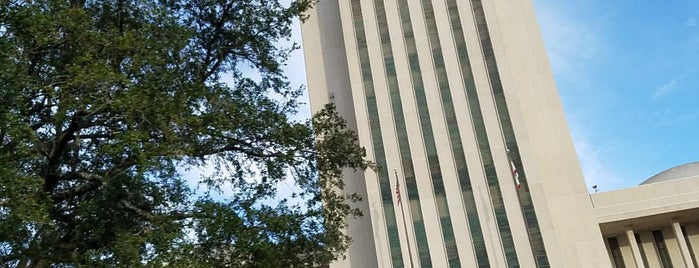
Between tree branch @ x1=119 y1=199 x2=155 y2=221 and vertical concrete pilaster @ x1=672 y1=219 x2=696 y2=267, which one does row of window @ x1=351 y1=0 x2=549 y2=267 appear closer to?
vertical concrete pilaster @ x1=672 y1=219 x2=696 y2=267

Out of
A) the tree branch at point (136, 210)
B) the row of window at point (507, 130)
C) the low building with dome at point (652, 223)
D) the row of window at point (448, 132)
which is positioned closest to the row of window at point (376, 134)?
the row of window at point (448, 132)

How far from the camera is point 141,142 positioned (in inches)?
406

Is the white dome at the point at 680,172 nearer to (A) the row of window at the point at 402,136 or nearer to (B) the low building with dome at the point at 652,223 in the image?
(B) the low building with dome at the point at 652,223

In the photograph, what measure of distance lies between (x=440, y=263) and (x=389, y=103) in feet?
36.0

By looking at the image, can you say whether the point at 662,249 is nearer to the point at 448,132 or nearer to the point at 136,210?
the point at 448,132

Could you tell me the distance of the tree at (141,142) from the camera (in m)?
9.78

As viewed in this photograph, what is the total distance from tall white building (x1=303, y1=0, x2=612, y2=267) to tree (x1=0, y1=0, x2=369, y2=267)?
69.0 feet

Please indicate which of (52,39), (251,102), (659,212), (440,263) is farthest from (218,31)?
(659,212)

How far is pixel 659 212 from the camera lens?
37.3 m

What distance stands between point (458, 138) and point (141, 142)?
29.3 metres

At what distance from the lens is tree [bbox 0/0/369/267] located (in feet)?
32.1

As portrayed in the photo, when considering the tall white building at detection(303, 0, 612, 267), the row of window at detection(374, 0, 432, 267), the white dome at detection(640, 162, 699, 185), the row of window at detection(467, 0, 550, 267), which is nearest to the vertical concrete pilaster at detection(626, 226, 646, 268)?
the tall white building at detection(303, 0, 612, 267)

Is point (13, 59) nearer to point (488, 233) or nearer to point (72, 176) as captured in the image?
point (72, 176)

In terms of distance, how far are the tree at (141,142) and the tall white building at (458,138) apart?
21029 millimetres
